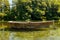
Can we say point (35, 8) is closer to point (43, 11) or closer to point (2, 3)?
point (43, 11)

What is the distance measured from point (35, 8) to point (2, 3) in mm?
423

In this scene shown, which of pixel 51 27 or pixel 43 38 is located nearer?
pixel 43 38

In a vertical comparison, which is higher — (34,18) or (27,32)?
Result: (34,18)

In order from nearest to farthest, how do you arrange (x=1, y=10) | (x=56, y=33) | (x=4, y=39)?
(x=4, y=39) < (x=56, y=33) < (x=1, y=10)

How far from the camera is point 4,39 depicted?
1.70 meters

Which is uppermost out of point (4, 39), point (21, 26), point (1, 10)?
point (1, 10)

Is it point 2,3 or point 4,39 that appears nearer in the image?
point 4,39

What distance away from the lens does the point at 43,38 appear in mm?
1718

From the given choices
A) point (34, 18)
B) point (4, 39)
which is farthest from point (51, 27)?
point (4, 39)

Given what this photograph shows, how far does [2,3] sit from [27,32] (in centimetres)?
50

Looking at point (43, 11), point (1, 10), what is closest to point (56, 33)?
point (43, 11)

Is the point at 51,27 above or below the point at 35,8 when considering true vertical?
below

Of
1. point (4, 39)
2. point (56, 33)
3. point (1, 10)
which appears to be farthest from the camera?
point (1, 10)

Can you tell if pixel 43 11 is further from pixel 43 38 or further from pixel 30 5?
pixel 43 38
